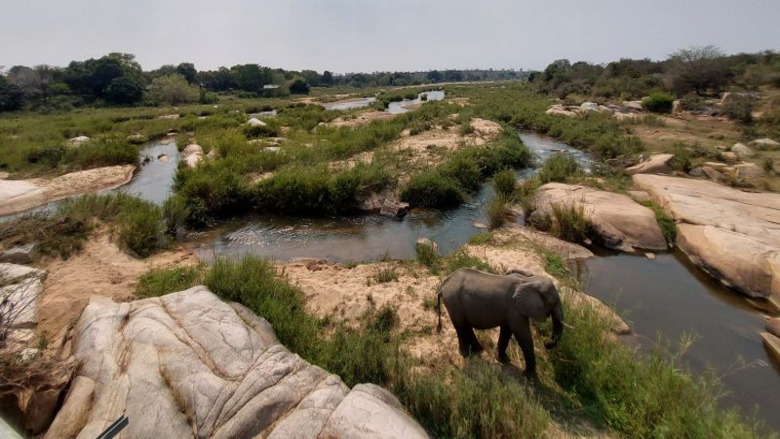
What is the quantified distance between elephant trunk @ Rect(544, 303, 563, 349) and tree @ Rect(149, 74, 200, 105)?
64272mm

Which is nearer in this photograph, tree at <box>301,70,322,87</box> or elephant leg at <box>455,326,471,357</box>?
elephant leg at <box>455,326,471,357</box>

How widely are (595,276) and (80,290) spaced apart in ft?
34.4

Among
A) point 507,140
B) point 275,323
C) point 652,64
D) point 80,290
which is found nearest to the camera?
point 275,323

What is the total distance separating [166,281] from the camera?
687 cm

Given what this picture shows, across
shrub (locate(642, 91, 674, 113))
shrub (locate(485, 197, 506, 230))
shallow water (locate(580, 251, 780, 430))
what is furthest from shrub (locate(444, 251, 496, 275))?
shrub (locate(642, 91, 674, 113))

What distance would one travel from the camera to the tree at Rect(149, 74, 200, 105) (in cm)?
5606

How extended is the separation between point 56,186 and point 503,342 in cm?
1884

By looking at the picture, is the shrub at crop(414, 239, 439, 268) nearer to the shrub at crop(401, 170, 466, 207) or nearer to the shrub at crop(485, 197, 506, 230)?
the shrub at crop(485, 197, 506, 230)

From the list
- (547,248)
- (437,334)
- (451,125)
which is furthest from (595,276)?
(451,125)

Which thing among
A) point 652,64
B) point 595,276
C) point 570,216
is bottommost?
point 595,276

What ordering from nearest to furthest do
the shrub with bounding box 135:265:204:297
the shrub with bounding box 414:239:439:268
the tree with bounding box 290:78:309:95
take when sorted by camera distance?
the shrub with bounding box 135:265:204:297
the shrub with bounding box 414:239:439:268
the tree with bounding box 290:78:309:95

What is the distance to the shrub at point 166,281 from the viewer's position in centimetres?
661

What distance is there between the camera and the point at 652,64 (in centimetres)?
4741

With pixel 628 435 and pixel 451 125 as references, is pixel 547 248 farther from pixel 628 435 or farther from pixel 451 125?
pixel 451 125
